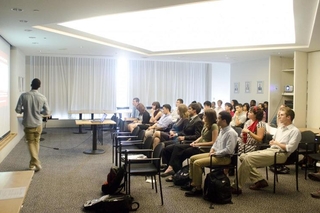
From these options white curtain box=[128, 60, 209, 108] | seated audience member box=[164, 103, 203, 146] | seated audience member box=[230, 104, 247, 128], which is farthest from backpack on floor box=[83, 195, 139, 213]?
white curtain box=[128, 60, 209, 108]

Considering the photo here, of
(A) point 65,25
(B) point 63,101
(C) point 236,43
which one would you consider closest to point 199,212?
(A) point 65,25

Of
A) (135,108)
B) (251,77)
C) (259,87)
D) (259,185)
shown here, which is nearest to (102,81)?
(135,108)

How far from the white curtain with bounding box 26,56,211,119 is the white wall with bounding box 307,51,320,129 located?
17.4ft

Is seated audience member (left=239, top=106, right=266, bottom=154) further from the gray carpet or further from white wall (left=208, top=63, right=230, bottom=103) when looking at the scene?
white wall (left=208, top=63, right=230, bottom=103)

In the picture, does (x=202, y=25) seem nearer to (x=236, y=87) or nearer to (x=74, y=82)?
(x=236, y=87)

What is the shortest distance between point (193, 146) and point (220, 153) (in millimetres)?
699

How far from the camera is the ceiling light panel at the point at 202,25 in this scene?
6039 mm

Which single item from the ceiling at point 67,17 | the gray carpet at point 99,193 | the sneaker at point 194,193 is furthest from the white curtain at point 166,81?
the sneaker at point 194,193

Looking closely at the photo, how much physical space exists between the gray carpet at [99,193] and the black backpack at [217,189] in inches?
3.4

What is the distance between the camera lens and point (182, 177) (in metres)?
4.35

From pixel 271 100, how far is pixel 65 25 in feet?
20.8

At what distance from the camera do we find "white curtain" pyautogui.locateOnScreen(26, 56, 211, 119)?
35.6 ft

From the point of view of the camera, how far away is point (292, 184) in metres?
4.57

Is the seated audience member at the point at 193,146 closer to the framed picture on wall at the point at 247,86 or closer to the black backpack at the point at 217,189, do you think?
the black backpack at the point at 217,189
